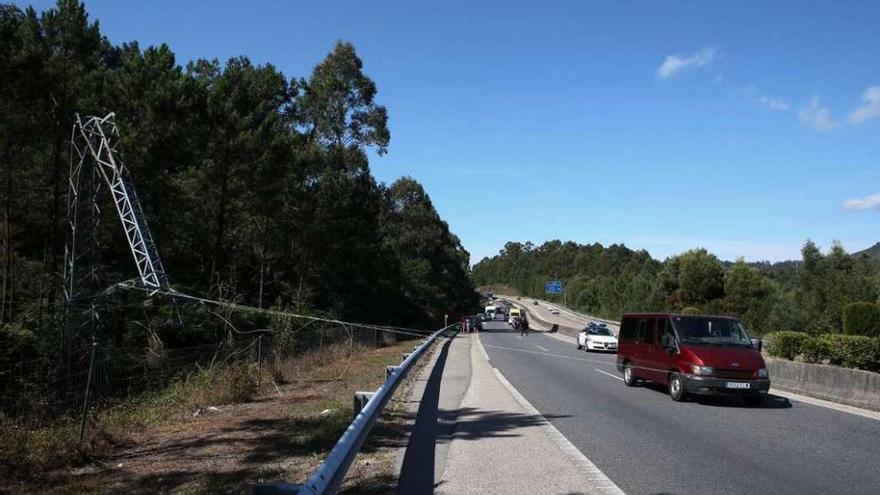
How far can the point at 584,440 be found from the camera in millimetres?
9500

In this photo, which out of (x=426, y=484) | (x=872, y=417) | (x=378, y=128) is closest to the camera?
(x=426, y=484)

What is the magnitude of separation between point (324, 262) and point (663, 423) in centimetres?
3619

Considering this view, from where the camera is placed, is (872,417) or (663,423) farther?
(872,417)

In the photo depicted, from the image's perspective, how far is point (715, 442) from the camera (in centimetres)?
953

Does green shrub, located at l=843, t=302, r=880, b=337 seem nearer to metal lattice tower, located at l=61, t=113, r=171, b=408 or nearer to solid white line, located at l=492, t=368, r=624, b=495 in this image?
solid white line, located at l=492, t=368, r=624, b=495

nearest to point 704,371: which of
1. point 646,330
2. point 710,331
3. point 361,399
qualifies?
point 710,331

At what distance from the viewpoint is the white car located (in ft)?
122

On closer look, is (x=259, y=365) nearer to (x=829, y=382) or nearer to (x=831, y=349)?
(x=829, y=382)

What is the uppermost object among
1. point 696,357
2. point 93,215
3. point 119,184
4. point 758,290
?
point 758,290

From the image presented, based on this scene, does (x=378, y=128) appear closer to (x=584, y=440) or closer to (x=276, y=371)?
(x=276, y=371)

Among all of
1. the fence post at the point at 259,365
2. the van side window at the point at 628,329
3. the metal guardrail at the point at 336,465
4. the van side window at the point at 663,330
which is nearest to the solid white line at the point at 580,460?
the metal guardrail at the point at 336,465

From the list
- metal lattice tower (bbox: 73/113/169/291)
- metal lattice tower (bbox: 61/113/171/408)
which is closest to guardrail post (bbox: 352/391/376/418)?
metal lattice tower (bbox: 61/113/171/408)

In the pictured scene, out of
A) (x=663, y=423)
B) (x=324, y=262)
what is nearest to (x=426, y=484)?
(x=663, y=423)

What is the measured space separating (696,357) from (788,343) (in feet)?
25.5
